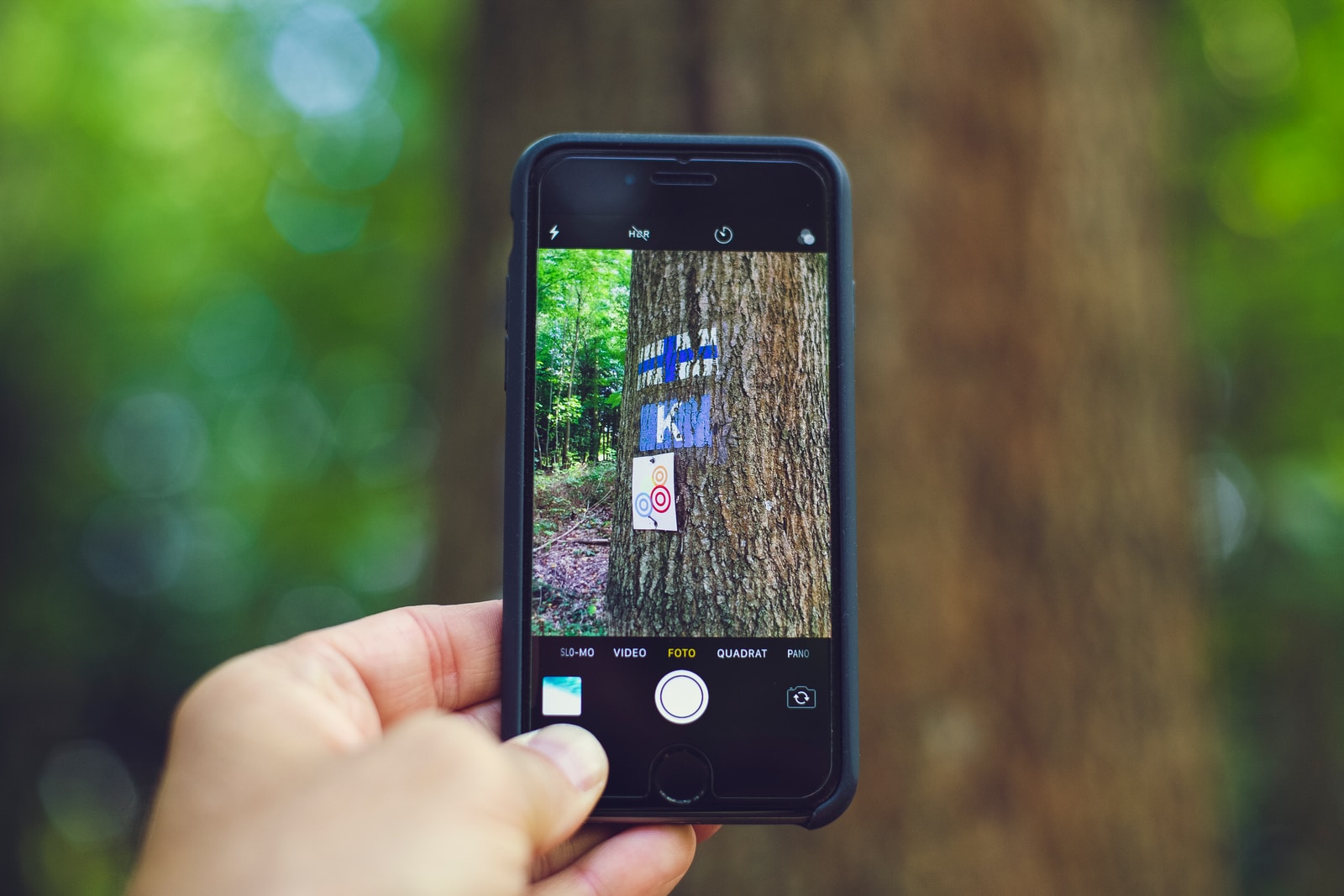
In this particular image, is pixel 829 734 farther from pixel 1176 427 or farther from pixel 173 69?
pixel 173 69

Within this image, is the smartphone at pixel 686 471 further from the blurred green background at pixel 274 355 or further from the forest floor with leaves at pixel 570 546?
the blurred green background at pixel 274 355

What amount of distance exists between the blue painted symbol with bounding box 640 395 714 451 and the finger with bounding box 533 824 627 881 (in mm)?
563

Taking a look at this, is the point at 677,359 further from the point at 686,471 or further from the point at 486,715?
the point at 486,715

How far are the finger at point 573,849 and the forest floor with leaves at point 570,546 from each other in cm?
30

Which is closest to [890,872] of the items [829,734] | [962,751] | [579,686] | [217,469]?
[962,751]

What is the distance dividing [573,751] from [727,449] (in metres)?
0.49

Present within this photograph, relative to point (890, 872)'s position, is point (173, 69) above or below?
above

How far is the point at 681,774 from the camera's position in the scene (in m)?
1.25

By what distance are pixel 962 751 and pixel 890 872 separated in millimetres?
302

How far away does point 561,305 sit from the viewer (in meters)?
1.37

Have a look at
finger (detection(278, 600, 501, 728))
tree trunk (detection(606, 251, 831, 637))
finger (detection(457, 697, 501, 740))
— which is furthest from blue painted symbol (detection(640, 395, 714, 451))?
finger (detection(457, 697, 501, 740))

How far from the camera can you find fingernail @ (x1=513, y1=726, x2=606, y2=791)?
1116 millimetres

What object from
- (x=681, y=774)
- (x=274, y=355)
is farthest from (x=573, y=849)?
(x=274, y=355)

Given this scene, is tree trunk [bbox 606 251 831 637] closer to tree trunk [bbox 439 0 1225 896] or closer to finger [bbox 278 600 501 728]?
finger [bbox 278 600 501 728]
